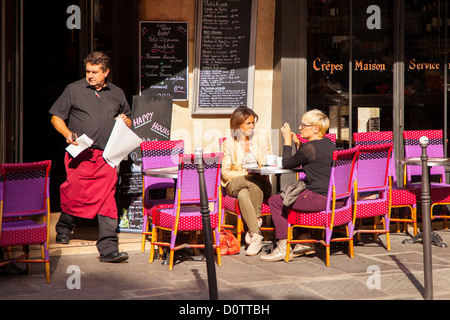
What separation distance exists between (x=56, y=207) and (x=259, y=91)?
9.65ft

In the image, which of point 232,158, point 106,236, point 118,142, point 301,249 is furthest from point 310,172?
point 106,236

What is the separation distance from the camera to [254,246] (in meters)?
6.66

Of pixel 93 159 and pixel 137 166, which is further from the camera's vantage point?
pixel 137 166

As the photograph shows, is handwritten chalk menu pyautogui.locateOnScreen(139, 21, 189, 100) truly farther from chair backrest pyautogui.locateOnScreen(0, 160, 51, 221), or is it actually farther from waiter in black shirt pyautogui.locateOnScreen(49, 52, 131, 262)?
chair backrest pyautogui.locateOnScreen(0, 160, 51, 221)

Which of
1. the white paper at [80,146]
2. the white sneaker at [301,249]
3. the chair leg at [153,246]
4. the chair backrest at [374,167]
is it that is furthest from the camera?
the chair backrest at [374,167]

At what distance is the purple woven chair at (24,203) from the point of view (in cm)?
524

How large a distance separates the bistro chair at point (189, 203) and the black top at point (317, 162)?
76cm

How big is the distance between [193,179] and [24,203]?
4.81 feet

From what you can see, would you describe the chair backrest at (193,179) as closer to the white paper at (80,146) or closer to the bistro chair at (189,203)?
the bistro chair at (189,203)

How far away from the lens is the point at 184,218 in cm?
600

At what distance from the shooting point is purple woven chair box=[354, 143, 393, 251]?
21.7 feet

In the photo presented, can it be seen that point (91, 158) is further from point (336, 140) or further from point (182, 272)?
point (336, 140)

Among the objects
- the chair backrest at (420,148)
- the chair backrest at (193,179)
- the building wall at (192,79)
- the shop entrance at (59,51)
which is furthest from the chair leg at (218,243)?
the chair backrest at (420,148)

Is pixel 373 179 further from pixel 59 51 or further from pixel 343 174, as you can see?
pixel 59 51
